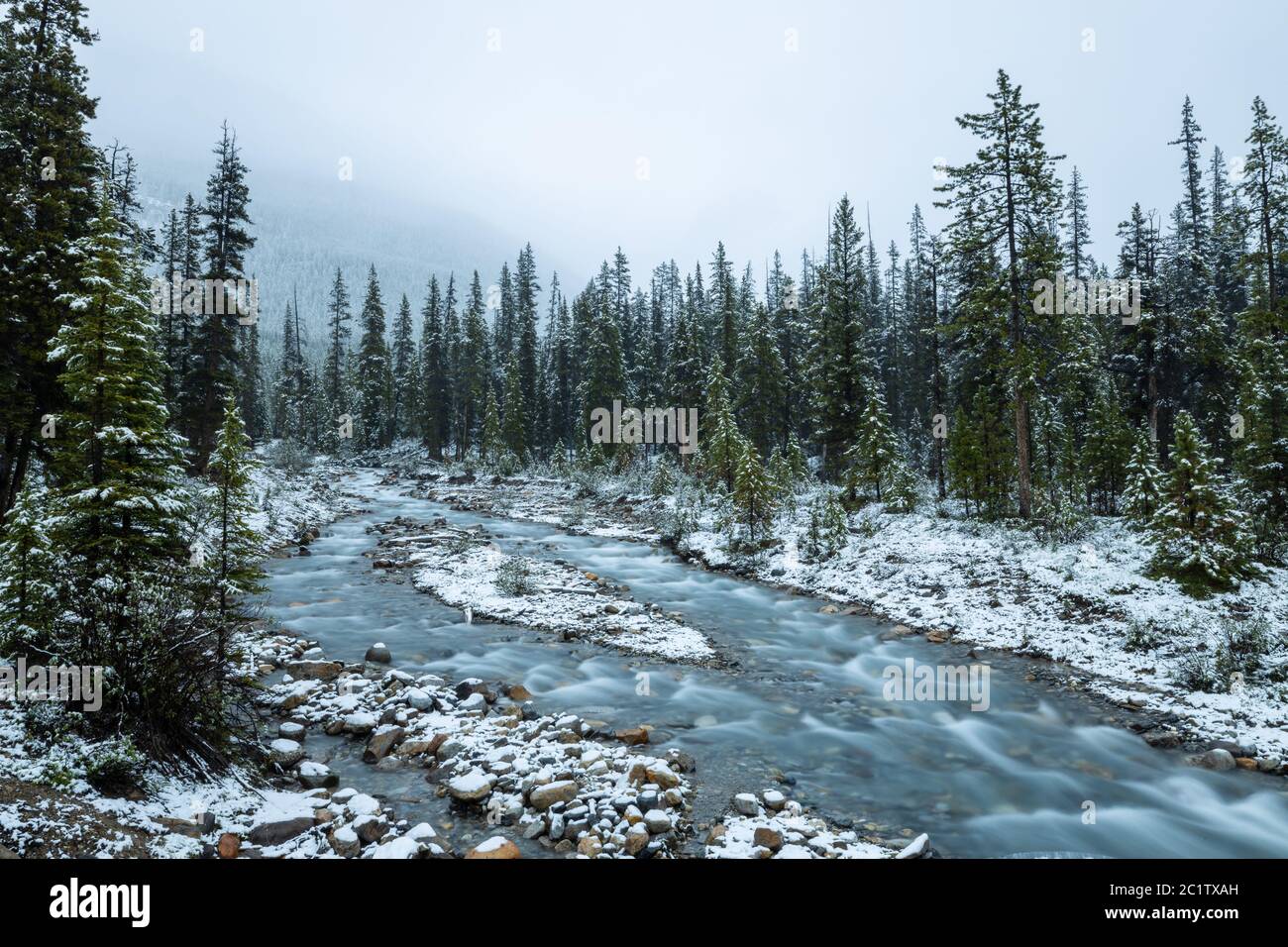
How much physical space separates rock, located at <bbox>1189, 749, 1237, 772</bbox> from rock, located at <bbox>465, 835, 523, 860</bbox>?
950 centimetres

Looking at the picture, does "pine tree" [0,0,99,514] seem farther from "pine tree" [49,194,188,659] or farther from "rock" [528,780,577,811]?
"rock" [528,780,577,811]

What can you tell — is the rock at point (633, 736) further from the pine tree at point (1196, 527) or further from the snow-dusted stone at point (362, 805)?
the pine tree at point (1196, 527)

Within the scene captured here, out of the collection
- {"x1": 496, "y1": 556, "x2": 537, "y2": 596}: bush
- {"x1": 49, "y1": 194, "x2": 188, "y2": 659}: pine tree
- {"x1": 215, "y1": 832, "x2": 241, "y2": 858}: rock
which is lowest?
{"x1": 215, "y1": 832, "x2": 241, "y2": 858}: rock

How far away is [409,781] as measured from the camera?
24.0ft

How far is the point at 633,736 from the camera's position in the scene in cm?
888

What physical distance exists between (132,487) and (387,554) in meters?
15.1

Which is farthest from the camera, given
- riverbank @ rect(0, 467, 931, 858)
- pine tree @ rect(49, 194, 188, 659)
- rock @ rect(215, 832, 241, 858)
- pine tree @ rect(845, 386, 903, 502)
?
pine tree @ rect(845, 386, 903, 502)

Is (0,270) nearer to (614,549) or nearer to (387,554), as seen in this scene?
(387,554)

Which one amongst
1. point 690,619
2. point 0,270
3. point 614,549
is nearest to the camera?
point 0,270

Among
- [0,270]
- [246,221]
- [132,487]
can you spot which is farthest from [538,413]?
[132,487]

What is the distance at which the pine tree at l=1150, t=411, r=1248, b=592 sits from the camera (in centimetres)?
1280

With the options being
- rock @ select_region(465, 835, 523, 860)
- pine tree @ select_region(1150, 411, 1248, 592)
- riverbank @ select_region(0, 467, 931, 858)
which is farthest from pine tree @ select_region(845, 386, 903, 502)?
rock @ select_region(465, 835, 523, 860)

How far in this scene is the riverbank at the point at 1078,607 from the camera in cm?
980

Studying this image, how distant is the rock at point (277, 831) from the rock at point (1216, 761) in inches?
450
